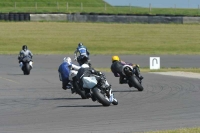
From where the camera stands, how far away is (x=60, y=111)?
16.1 metres

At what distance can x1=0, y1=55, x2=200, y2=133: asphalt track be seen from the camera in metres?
13.4

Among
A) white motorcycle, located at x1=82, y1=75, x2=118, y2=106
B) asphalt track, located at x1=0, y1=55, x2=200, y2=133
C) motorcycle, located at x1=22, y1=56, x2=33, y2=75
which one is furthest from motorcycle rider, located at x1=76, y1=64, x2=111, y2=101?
motorcycle, located at x1=22, y1=56, x2=33, y2=75

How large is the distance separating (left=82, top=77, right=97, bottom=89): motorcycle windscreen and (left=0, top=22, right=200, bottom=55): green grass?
103 feet

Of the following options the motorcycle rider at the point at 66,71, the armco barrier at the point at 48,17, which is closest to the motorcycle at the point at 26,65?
the motorcycle rider at the point at 66,71

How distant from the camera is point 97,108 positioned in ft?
54.2

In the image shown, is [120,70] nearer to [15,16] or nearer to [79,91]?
[79,91]

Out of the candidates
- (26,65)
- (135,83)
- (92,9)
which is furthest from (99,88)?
(92,9)

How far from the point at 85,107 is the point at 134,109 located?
139cm

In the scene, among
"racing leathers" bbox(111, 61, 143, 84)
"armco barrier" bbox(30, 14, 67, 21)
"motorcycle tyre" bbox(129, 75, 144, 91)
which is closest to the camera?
"motorcycle tyre" bbox(129, 75, 144, 91)

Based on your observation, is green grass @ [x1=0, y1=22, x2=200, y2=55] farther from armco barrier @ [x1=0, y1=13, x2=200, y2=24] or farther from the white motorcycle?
the white motorcycle

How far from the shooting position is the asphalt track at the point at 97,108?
43.9 ft

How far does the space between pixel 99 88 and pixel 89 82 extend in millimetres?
320

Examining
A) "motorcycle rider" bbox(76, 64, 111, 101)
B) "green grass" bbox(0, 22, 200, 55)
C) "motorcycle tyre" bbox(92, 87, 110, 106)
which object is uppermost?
"motorcycle rider" bbox(76, 64, 111, 101)

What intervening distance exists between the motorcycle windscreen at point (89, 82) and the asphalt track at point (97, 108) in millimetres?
530
